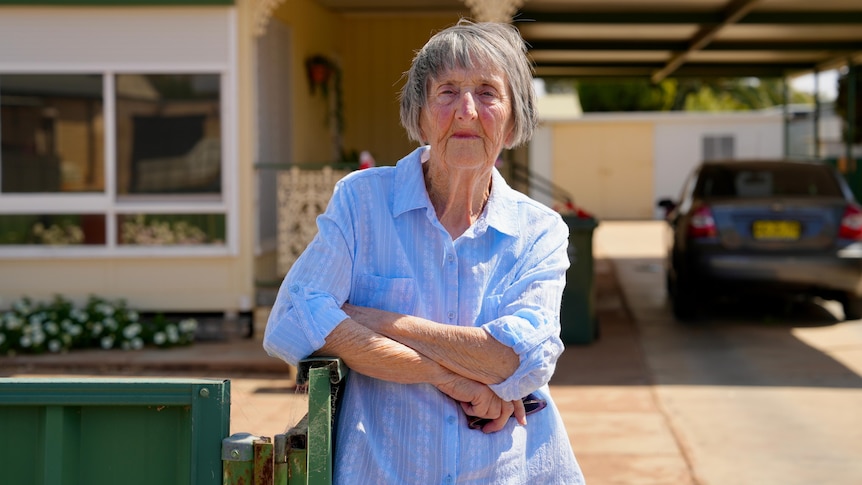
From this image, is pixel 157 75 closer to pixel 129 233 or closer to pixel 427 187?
pixel 129 233

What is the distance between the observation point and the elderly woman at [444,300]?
2207 mm

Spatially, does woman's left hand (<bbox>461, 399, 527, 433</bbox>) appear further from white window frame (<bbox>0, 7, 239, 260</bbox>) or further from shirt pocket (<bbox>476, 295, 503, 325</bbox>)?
white window frame (<bbox>0, 7, 239, 260</bbox>)

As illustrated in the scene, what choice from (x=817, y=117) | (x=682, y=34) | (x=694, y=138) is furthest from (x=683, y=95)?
(x=682, y=34)

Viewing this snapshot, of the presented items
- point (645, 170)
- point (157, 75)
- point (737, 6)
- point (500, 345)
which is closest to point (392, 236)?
point (500, 345)

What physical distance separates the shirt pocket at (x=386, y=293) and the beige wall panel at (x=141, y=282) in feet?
24.2

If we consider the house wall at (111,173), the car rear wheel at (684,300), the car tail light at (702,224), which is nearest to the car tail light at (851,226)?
the car tail light at (702,224)

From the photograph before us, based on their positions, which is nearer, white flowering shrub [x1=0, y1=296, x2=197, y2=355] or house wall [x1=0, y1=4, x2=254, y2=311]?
white flowering shrub [x1=0, y1=296, x2=197, y2=355]

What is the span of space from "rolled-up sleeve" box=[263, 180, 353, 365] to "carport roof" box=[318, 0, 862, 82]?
8407 mm

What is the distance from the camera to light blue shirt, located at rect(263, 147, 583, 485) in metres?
2.20

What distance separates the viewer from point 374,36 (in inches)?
543

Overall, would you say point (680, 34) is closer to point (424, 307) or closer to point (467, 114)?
point (467, 114)

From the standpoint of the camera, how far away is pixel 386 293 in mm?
2279

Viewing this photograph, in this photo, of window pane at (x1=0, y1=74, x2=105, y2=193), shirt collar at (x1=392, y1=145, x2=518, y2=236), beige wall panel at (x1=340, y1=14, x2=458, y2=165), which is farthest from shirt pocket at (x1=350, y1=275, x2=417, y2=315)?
beige wall panel at (x1=340, y1=14, x2=458, y2=165)

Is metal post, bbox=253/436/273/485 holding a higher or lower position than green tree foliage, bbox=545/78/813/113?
lower
